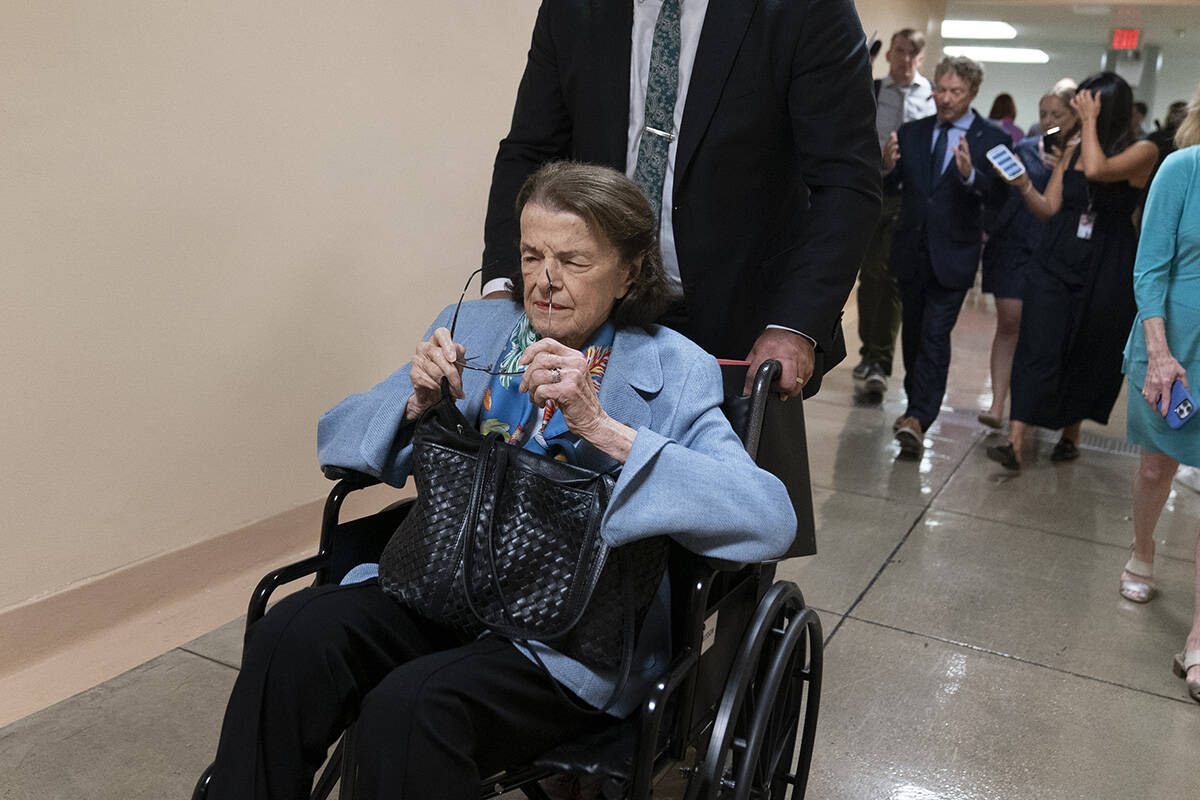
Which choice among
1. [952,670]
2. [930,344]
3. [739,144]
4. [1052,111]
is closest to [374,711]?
[739,144]

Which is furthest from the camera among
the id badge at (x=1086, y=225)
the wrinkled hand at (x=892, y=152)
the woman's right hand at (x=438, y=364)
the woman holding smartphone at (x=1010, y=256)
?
the wrinkled hand at (x=892, y=152)

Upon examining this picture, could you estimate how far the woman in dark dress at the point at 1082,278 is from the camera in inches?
174

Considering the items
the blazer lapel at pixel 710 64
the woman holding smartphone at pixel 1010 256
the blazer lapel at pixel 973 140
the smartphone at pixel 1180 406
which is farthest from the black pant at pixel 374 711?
the woman holding smartphone at pixel 1010 256

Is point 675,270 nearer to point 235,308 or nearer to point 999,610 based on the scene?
point 235,308

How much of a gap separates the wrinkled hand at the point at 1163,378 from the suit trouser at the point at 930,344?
2040 mm

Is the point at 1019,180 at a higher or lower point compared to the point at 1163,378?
higher

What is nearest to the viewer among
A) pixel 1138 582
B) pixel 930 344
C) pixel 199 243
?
pixel 199 243

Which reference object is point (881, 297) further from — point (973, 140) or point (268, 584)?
point (268, 584)

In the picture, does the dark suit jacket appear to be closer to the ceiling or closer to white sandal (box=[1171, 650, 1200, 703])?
white sandal (box=[1171, 650, 1200, 703])

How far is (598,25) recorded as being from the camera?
2.03 metres

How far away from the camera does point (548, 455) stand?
1.66 m

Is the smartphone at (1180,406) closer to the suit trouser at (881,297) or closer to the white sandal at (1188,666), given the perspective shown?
the white sandal at (1188,666)

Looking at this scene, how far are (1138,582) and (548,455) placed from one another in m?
2.63

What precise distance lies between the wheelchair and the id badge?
3366 millimetres
